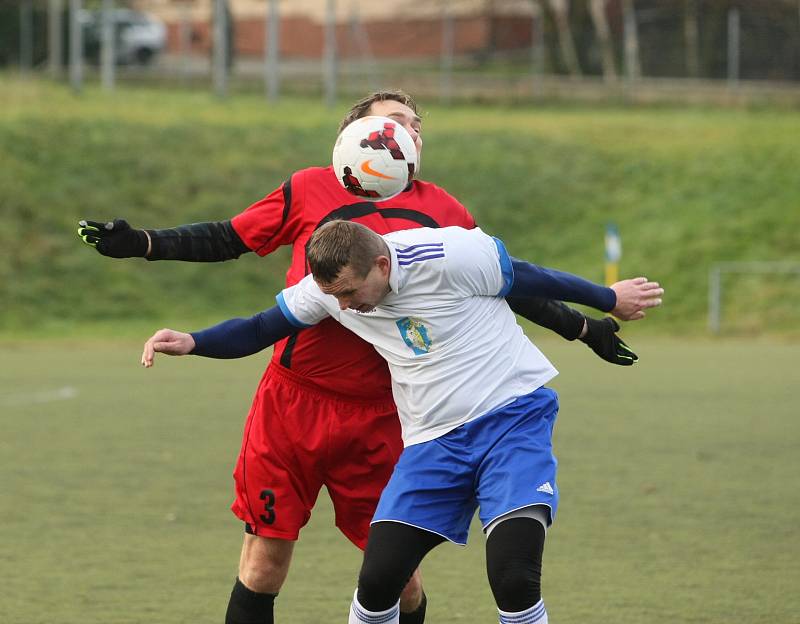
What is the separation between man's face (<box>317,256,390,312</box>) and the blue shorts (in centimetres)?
49

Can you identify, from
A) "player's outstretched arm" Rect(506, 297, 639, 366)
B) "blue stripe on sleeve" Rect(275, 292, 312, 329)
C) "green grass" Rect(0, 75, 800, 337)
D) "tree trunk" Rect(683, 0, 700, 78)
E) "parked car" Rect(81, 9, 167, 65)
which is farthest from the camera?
"parked car" Rect(81, 9, 167, 65)

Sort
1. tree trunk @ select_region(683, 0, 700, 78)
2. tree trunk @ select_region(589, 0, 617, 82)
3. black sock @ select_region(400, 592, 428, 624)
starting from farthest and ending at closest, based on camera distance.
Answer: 1. tree trunk @ select_region(589, 0, 617, 82)
2. tree trunk @ select_region(683, 0, 700, 78)
3. black sock @ select_region(400, 592, 428, 624)

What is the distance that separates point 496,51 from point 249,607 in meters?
27.5

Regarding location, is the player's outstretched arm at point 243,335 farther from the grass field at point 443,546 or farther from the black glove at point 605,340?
the grass field at point 443,546

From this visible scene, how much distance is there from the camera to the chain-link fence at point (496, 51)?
98.4ft

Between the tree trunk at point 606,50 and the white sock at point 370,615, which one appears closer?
the white sock at point 370,615

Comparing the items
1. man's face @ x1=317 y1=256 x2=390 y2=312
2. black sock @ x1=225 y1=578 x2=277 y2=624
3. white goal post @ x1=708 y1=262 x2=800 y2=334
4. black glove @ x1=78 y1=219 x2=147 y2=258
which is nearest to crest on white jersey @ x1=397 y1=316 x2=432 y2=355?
man's face @ x1=317 y1=256 x2=390 y2=312

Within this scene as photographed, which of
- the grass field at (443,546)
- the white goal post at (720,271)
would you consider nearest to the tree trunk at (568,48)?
the white goal post at (720,271)

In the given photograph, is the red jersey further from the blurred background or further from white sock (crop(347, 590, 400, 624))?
the blurred background

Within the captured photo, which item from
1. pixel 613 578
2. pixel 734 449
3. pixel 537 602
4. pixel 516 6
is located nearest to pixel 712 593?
pixel 613 578

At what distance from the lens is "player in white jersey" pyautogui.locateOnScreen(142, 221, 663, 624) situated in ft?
A: 13.8

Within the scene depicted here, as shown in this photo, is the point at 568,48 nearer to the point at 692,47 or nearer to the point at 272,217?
the point at 692,47

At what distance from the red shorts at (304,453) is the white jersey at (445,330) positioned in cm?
34

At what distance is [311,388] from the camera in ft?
15.9
